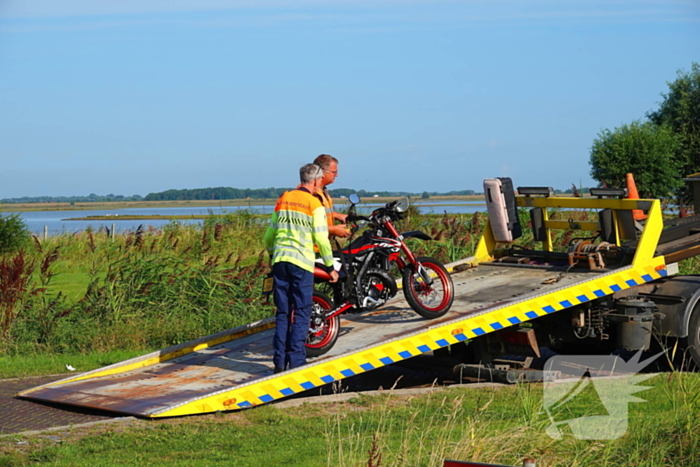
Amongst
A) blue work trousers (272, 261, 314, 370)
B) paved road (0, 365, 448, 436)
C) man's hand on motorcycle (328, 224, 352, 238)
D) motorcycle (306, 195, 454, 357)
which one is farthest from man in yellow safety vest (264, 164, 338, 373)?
man's hand on motorcycle (328, 224, 352, 238)

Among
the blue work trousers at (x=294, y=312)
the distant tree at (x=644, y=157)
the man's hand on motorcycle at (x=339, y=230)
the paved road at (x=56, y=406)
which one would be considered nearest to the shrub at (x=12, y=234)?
the paved road at (x=56, y=406)

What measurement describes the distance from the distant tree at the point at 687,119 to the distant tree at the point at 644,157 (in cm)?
70

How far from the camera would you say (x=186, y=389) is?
8.84 meters

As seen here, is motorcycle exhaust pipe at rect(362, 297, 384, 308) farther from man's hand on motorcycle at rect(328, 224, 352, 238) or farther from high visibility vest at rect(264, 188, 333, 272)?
high visibility vest at rect(264, 188, 333, 272)

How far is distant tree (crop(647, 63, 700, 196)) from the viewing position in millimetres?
61688

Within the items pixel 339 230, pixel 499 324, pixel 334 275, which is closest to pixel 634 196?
pixel 499 324

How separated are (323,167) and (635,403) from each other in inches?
169

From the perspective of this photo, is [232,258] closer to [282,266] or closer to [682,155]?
[282,266]

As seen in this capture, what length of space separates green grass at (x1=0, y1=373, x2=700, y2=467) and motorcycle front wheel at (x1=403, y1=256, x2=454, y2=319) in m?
1.05

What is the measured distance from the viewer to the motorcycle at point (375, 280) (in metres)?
9.52

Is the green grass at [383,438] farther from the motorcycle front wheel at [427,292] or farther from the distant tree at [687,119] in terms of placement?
the distant tree at [687,119]

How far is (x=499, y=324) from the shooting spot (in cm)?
954

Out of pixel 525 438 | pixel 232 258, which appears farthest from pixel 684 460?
pixel 232 258

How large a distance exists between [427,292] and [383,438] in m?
3.80
